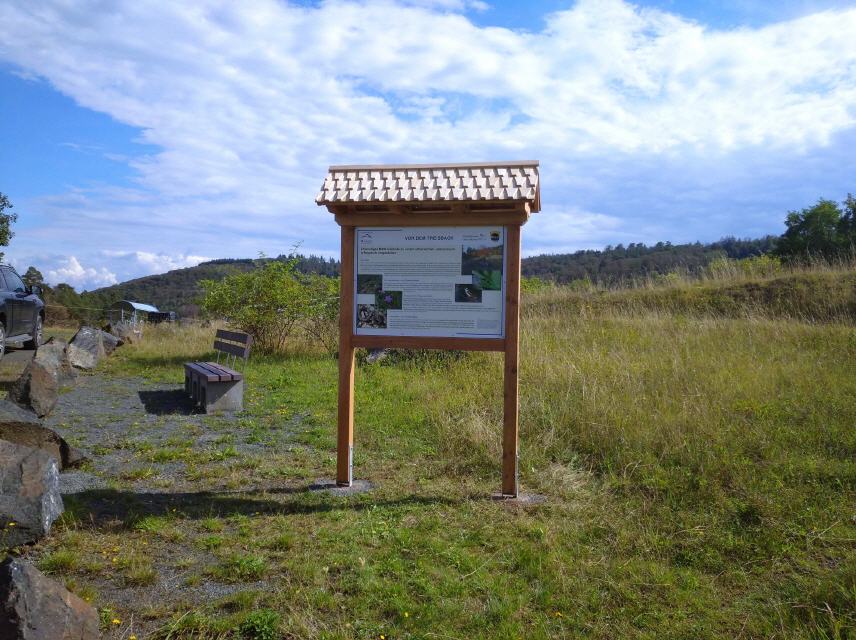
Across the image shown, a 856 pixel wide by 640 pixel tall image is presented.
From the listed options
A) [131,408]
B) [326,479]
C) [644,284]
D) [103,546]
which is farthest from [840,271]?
[103,546]

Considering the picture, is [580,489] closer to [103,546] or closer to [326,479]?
[326,479]

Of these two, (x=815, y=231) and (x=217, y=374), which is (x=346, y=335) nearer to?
(x=217, y=374)

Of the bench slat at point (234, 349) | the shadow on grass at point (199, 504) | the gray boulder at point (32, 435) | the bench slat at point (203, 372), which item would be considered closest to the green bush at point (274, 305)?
the bench slat at point (234, 349)

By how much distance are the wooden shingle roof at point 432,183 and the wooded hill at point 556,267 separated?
22.6 m

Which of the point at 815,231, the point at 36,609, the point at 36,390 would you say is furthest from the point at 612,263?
the point at 36,609

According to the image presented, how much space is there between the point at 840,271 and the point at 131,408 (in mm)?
14480

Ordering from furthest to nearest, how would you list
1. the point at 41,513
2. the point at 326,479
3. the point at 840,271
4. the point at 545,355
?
1. the point at 840,271
2. the point at 545,355
3. the point at 326,479
4. the point at 41,513

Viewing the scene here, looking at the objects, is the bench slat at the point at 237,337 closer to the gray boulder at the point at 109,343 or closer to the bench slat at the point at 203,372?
the bench slat at the point at 203,372

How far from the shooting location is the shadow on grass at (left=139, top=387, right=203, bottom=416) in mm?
8805

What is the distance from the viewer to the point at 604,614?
3.59m

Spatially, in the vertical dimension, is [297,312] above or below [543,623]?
above

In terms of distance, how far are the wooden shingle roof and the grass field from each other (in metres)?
2.46

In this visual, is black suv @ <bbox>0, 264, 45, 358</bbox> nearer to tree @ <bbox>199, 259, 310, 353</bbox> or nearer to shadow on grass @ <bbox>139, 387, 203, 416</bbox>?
shadow on grass @ <bbox>139, 387, 203, 416</bbox>

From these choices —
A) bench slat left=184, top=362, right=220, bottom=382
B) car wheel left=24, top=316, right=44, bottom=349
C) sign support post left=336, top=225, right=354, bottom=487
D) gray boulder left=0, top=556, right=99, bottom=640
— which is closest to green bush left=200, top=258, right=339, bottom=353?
car wheel left=24, top=316, right=44, bottom=349
